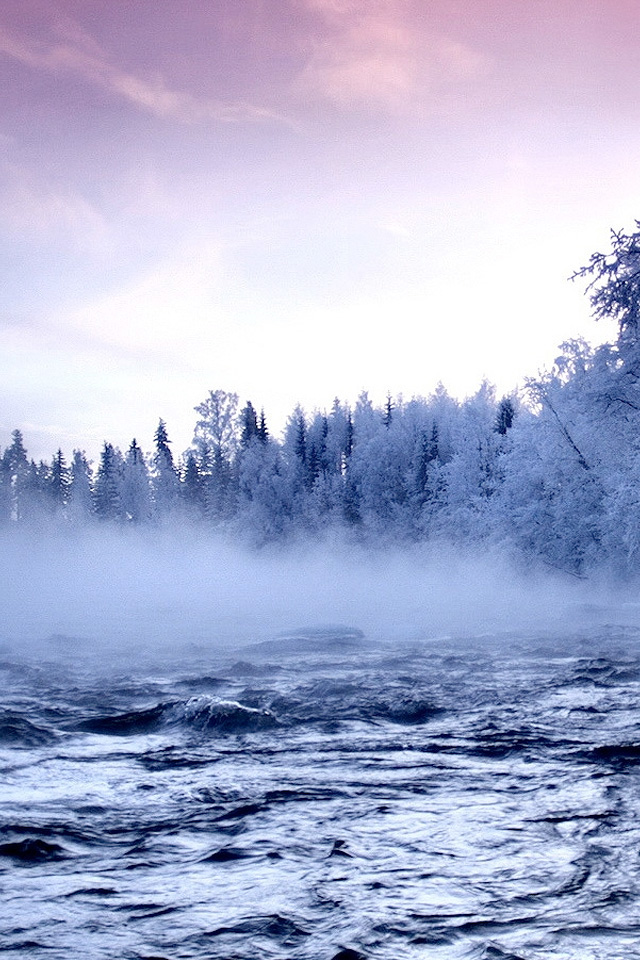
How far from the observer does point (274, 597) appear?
49.7 metres

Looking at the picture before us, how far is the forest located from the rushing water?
12.7 meters

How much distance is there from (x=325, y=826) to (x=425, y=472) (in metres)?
72.2

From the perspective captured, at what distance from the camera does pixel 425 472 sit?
77250 millimetres

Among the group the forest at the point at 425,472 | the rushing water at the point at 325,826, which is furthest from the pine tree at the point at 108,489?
the rushing water at the point at 325,826

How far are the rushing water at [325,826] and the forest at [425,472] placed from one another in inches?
500

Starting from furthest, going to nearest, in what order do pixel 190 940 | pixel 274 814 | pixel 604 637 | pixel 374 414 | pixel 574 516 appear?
pixel 374 414 < pixel 574 516 < pixel 604 637 < pixel 274 814 < pixel 190 940

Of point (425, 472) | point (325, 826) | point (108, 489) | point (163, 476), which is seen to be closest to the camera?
point (325, 826)

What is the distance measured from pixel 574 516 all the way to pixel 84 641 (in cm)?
1939

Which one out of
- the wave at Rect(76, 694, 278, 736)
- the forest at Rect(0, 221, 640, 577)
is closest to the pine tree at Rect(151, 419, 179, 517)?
the forest at Rect(0, 221, 640, 577)

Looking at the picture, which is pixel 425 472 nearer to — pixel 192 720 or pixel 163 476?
pixel 163 476

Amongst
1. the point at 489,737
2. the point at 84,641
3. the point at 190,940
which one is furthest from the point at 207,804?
the point at 84,641

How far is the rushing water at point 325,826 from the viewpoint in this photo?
4.09 metres

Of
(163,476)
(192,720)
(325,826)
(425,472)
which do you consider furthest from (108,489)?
(325,826)

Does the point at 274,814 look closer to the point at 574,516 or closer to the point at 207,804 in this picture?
the point at 207,804
